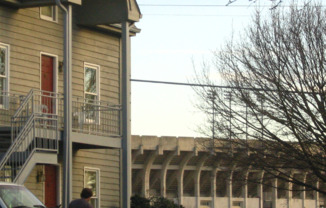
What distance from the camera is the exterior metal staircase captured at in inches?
857

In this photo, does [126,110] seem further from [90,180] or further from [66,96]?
[90,180]

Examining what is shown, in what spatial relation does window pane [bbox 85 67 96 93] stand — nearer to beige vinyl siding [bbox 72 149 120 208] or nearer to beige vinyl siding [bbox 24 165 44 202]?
beige vinyl siding [bbox 72 149 120 208]

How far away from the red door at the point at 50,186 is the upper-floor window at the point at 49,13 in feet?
15.1

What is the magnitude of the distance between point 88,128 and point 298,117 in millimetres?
6750

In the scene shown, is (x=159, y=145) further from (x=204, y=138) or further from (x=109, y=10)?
(x=109, y=10)

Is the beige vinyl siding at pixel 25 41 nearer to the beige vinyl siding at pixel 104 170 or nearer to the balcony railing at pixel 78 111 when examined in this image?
the balcony railing at pixel 78 111

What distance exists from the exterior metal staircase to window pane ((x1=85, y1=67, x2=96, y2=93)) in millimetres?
3756

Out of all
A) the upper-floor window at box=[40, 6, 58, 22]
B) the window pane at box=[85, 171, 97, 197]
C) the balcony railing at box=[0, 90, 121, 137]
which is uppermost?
the upper-floor window at box=[40, 6, 58, 22]

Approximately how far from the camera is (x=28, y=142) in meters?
22.4

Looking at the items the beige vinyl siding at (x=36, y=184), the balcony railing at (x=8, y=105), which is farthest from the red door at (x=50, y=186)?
the balcony railing at (x=8, y=105)

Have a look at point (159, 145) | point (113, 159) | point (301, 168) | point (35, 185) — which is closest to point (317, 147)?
point (301, 168)

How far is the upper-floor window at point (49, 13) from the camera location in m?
26.4

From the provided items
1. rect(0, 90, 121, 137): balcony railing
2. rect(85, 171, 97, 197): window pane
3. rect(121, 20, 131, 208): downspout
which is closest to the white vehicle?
rect(0, 90, 121, 137): balcony railing

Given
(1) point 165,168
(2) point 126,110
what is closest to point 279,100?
(2) point 126,110
